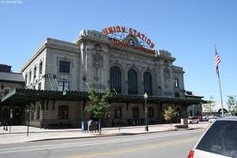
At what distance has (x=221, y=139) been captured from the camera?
3.72 metres

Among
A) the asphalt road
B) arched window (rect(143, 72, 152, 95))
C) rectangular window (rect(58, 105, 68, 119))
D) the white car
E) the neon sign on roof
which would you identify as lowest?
the asphalt road

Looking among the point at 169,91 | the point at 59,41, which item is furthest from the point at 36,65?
the point at 169,91

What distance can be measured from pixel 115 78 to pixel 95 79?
22.1 ft

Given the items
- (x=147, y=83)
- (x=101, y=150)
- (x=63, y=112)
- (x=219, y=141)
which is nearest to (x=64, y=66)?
(x=63, y=112)

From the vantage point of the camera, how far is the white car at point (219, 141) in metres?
3.49

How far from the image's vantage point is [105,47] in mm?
51938

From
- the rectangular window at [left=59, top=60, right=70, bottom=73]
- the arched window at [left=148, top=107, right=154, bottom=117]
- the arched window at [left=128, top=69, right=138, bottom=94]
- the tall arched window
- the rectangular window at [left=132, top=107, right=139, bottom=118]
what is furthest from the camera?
the arched window at [left=128, top=69, right=138, bottom=94]

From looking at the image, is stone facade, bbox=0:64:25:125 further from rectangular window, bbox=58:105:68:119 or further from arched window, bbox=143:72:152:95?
arched window, bbox=143:72:152:95

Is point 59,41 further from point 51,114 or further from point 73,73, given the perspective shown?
point 51,114

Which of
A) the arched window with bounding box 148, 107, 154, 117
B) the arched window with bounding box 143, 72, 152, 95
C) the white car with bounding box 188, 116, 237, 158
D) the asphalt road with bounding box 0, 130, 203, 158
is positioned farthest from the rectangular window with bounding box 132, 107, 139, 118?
the white car with bounding box 188, 116, 237, 158

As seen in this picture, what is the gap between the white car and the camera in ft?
11.5

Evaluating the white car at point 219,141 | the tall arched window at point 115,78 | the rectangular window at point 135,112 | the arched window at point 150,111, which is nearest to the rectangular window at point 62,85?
the tall arched window at point 115,78

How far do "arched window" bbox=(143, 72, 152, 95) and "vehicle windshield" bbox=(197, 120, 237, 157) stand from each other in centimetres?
5635

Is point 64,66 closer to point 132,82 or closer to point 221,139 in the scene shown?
point 132,82
